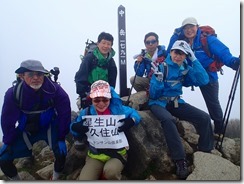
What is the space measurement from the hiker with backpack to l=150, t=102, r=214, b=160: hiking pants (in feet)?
4.21

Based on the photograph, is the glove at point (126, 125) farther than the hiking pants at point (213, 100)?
No

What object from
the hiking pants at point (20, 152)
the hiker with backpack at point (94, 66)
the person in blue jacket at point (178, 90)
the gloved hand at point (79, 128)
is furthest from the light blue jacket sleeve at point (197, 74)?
the hiking pants at point (20, 152)

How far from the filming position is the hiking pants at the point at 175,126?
172 inches

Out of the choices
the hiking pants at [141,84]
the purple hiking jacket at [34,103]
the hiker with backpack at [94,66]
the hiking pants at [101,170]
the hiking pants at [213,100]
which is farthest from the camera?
the hiking pants at [141,84]

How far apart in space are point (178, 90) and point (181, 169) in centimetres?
145

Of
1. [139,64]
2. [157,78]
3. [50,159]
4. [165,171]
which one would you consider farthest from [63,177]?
[139,64]

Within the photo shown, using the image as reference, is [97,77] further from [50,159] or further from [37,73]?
[50,159]

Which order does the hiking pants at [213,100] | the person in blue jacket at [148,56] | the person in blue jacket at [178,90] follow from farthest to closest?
the person in blue jacket at [148,56] → the hiking pants at [213,100] → the person in blue jacket at [178,90]

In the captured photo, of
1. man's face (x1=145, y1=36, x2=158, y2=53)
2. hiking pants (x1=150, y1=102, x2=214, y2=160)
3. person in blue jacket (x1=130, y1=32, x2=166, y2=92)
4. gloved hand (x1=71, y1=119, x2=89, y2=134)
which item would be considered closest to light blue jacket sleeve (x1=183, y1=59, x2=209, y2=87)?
hiking pants (x1=150, y1=102, x2=214, y2=160)

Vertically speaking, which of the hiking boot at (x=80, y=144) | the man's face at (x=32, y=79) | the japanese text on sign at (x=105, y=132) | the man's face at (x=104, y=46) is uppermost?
the man's face at (x=104, y=46)

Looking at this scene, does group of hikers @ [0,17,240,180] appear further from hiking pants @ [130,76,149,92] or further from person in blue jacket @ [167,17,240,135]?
hiking pants @ [130,76,149,92]

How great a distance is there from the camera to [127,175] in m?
4.77

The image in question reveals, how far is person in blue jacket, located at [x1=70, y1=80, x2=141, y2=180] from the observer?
4.16 metres

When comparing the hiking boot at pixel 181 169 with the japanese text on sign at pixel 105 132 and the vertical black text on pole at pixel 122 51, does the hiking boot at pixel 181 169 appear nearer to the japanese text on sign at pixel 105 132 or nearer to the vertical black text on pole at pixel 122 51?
the japanese text on sign at pixel 105 132
